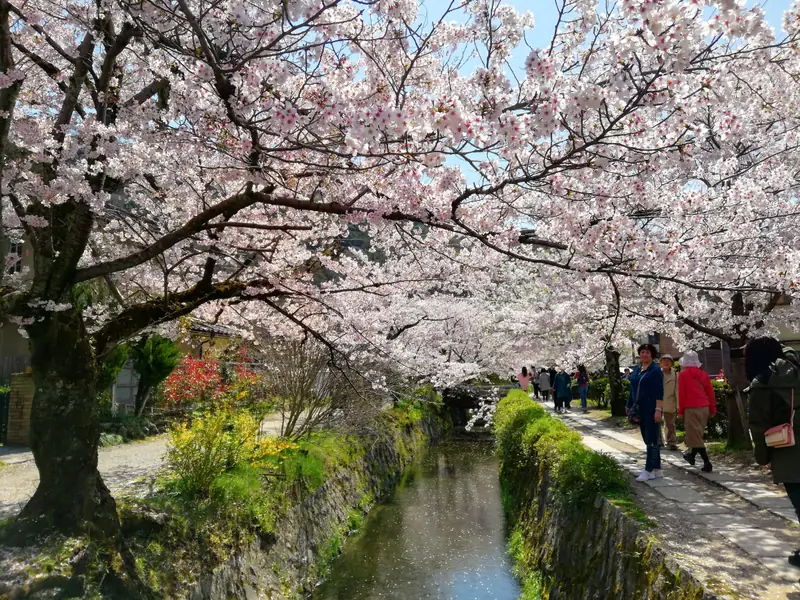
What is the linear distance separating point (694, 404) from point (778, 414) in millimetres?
3829

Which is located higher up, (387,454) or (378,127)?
(378,127)

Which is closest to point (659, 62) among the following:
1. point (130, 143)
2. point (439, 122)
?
point (439, 122)

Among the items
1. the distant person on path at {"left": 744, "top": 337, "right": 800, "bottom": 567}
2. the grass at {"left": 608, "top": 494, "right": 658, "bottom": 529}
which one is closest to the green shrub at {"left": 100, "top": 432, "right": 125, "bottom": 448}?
the grass at {"left": 608, "top": 494, "right": 658, "bottom": 529}

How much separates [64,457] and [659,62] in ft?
18.8

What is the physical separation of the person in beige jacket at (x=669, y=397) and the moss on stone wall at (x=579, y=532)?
178 centimetres

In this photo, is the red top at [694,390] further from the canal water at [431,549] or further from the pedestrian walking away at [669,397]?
the canal water at [431,549]

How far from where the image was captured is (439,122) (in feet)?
12.0

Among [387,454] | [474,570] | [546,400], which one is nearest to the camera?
[474,570]

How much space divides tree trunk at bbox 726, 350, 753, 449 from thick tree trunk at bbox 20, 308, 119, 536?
8.62 metres

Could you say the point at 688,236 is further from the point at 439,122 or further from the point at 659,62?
the point at 439,122

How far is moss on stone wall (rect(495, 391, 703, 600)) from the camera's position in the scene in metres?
4.36

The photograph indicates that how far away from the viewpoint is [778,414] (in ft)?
13.9

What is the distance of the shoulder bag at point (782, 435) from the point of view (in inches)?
162

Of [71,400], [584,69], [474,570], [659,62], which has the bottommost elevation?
[474,570]
